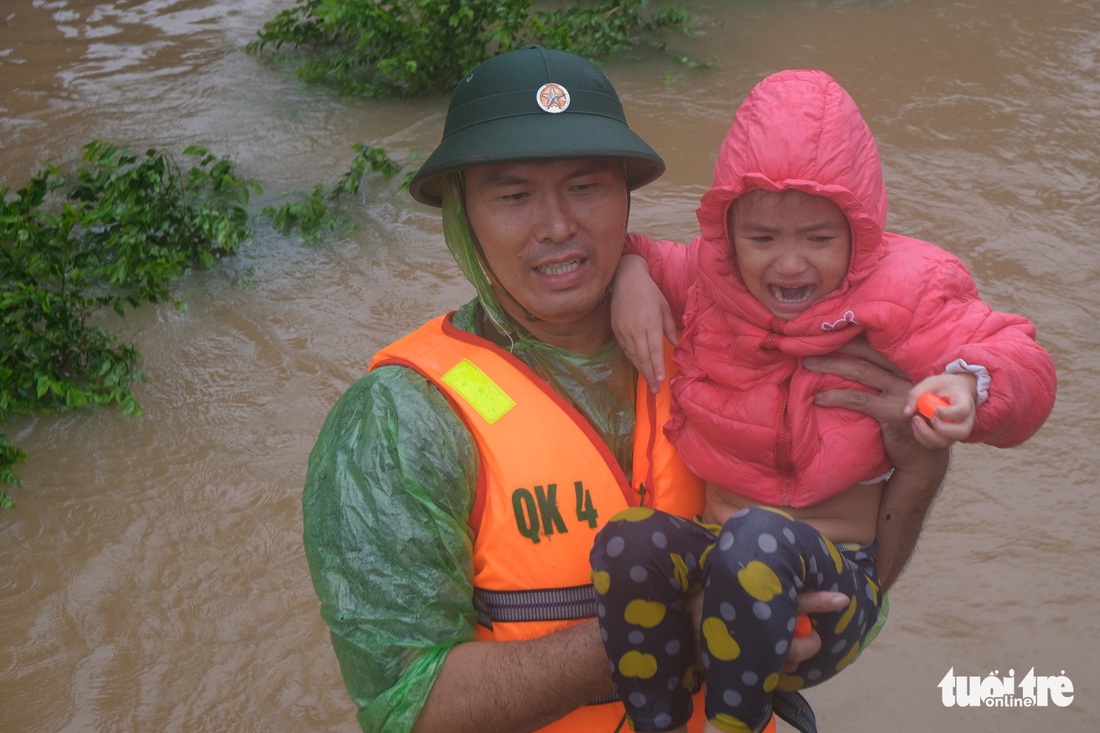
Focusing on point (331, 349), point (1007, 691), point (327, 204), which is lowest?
point (1007, 691)

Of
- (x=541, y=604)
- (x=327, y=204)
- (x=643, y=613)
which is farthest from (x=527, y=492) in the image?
(x=327, y=204)

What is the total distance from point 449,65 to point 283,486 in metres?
3.52

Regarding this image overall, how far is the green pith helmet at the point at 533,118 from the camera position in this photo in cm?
224

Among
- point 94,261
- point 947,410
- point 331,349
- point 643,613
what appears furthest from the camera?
point 94,261

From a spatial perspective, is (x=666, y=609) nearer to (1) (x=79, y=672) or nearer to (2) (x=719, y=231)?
(2) (x=719, y=231)

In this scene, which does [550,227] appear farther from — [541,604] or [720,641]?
[720,641]

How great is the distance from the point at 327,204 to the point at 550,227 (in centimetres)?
401

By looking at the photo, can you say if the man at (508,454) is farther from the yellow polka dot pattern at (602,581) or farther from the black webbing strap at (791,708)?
the black webbing strap at (791,708)

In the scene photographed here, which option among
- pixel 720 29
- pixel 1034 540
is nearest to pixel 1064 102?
pixel 720 29

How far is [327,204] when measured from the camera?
6113 mm

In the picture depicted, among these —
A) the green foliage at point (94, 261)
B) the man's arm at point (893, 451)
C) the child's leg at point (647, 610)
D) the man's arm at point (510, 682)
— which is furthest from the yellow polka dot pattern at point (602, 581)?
the green foliage at point (94, 261)

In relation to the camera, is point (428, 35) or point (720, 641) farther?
point (428, 35)

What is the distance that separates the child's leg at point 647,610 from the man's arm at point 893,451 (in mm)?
471

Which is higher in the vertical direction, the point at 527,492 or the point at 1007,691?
the point at 527,492
